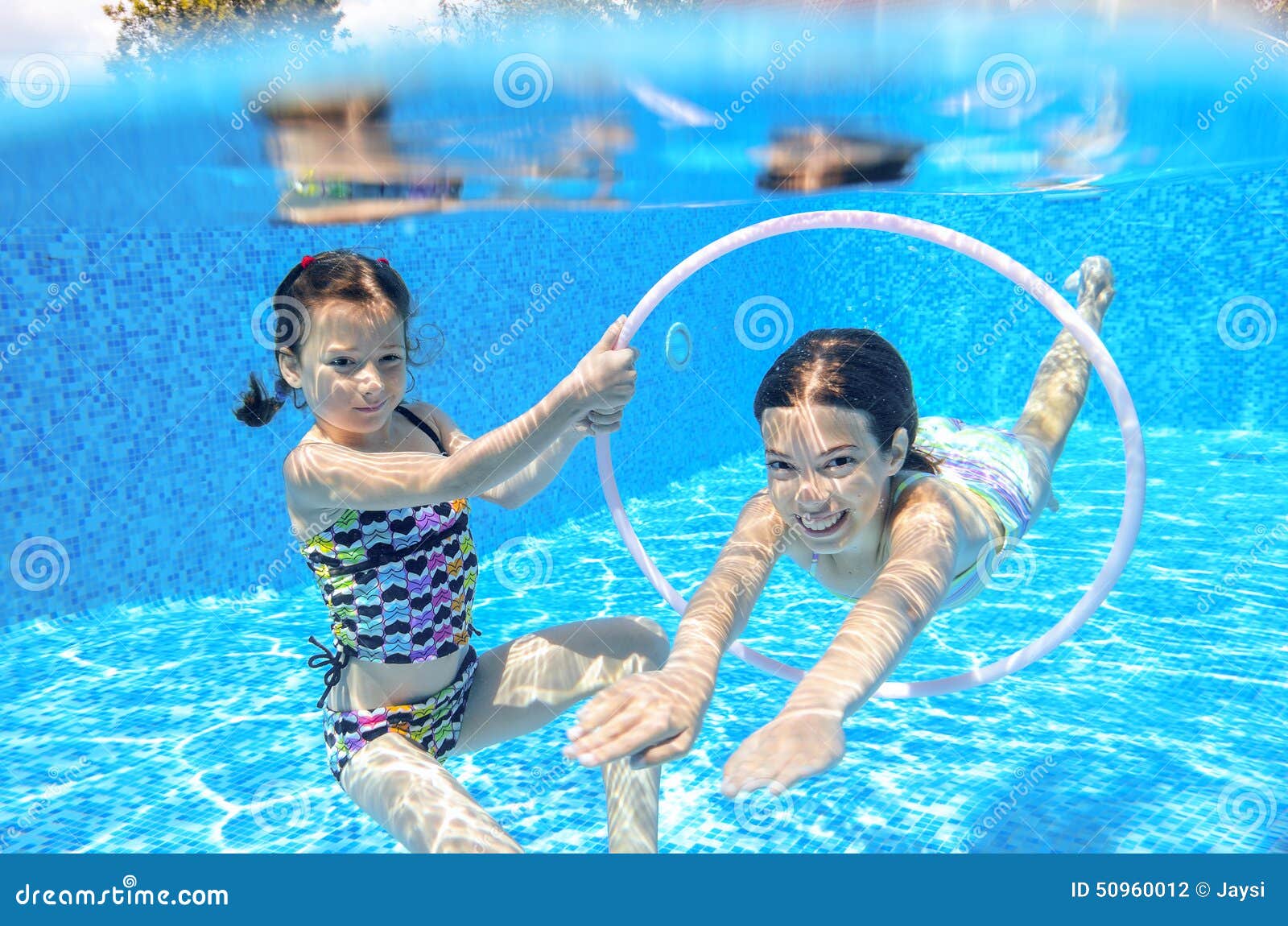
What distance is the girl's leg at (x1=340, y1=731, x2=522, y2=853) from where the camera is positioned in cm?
254

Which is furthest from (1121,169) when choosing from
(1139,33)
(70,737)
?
(70,737)

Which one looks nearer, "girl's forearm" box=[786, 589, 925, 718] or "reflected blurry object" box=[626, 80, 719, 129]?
"girl's forearm" box=[786, 589, 925, 718]

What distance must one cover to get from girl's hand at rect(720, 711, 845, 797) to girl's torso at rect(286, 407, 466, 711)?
136 centimetres

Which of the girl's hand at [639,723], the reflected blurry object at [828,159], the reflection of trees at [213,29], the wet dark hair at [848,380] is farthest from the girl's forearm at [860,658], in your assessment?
the reflected blurry object at [828,159]

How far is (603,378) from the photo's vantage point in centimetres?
250

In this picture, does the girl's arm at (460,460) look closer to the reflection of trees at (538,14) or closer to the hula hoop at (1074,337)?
the hula hoop at (1074,337)

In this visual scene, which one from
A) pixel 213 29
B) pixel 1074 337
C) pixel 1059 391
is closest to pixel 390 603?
pixel 1074 337

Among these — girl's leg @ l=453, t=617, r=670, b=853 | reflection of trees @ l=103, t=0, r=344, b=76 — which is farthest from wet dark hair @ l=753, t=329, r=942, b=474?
reflection of trees @ l=103, t=0, r=344, b=76

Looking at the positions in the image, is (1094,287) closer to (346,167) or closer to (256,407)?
(256,407)

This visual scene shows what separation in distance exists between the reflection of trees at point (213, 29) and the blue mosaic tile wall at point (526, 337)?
1.82 meters

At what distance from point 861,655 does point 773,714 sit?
3.55 meters

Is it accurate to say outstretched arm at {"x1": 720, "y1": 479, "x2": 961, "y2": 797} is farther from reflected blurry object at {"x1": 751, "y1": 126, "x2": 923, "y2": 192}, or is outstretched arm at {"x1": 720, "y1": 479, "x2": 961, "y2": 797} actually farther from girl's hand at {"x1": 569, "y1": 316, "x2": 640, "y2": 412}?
reflected blurry object at {"x1": 751, "y1": 126, "x2": 923, "y2": 192}

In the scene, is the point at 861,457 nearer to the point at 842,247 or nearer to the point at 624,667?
the point at 624,667

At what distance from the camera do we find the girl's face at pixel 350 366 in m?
2.78
